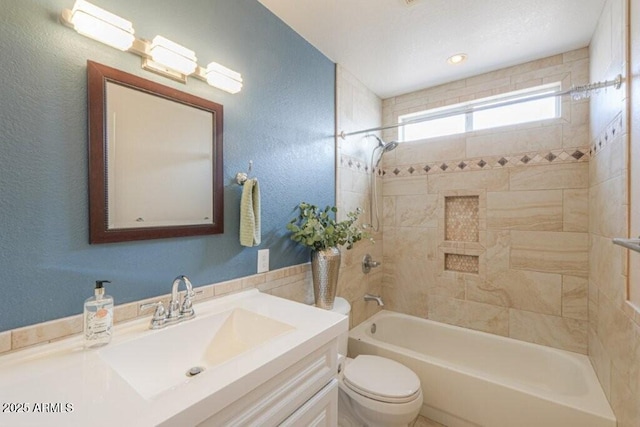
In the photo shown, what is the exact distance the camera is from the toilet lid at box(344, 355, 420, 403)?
1.51 m

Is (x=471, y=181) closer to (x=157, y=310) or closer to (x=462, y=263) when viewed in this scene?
(x=462, y=263)

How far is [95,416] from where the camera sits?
565 mm

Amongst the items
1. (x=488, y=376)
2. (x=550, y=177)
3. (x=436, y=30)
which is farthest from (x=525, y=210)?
(x=436, y=30)

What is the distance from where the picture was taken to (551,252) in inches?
80.4

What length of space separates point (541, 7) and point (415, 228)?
1.70 meters

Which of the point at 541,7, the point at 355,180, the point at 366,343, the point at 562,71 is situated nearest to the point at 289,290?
the point at 366,343

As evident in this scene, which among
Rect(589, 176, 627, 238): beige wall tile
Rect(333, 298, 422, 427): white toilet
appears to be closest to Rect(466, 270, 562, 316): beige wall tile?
Rect(589, 176, 627, 238): beige wall tile

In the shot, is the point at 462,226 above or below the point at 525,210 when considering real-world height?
below

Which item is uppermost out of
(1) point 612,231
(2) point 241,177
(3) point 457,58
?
(3) point 457,58

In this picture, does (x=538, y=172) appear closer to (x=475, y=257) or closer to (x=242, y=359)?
(x=475, y=257)

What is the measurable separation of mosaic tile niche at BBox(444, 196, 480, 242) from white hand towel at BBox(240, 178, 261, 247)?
1.78 meters

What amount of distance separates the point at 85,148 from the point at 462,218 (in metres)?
2.51

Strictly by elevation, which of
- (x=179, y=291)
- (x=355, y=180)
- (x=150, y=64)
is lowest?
(x=179, y=291)

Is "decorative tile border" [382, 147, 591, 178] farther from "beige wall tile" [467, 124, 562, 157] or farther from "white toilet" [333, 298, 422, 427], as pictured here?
"white toilet" [333, 298, 422, 427]
